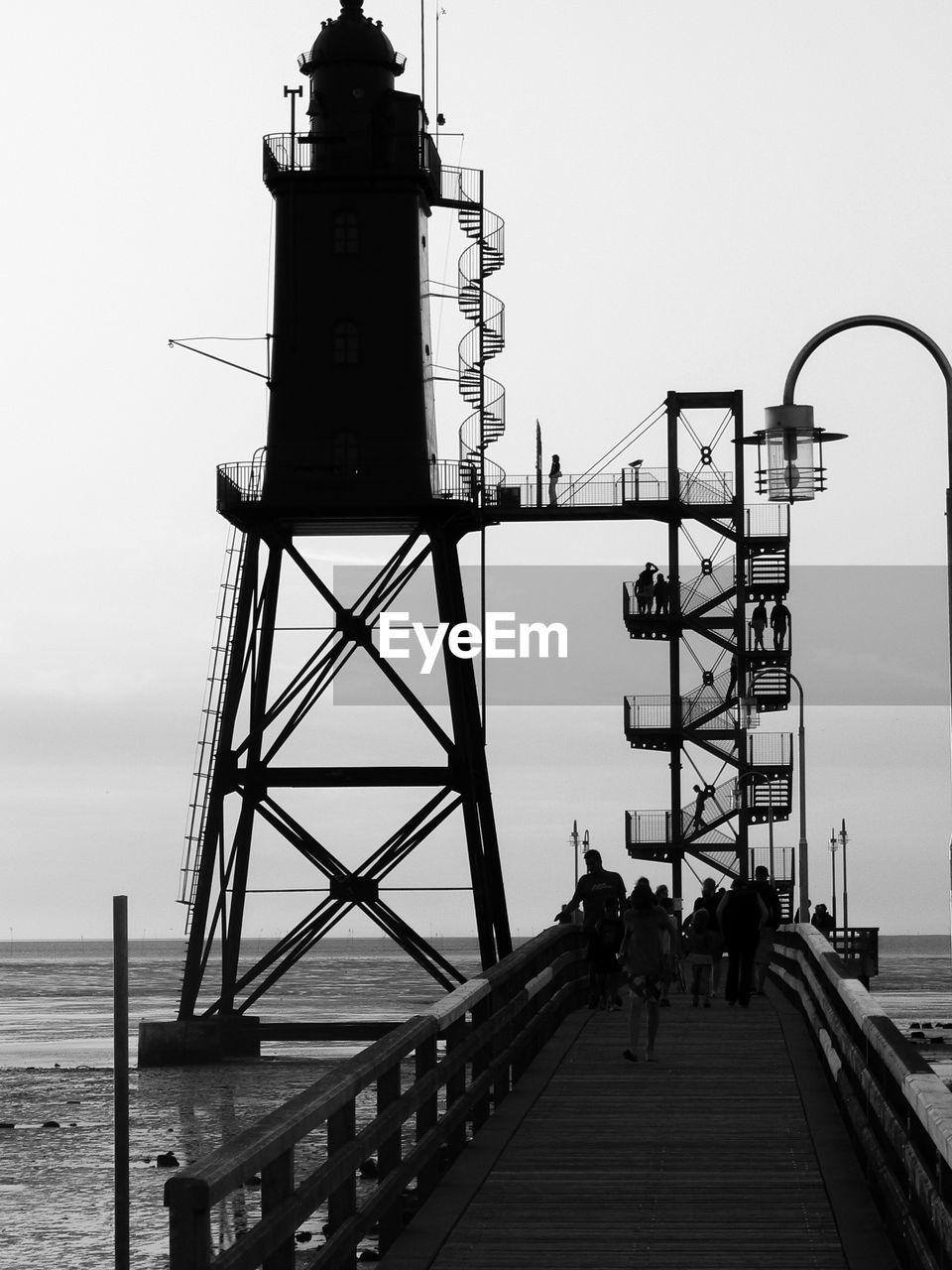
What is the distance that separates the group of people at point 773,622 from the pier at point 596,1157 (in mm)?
29458

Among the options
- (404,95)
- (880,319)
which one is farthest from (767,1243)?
(404,95)

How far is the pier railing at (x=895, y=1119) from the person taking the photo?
8.30 metres

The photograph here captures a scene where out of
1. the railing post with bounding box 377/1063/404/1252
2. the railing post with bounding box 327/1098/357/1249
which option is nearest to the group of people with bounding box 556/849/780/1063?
the railing post with bounding box 377/1063/404/1252

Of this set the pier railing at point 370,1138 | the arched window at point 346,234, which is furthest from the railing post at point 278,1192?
the arched window at point 346,234

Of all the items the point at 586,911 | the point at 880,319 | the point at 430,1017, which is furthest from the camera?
A: the point at 586,911

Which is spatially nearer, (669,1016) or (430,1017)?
(430,1017)

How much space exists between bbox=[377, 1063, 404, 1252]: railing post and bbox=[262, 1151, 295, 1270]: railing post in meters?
2.60

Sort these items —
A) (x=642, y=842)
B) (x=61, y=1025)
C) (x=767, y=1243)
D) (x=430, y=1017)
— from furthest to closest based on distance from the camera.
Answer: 1. (x=61, y=1025)
2. (x=642, y=842)
3. (x=430, y=1017)
4. (x=767, y=1243)

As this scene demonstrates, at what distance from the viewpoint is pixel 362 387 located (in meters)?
37.4

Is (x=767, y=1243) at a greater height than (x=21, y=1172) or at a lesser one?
greater

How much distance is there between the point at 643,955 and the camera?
19.4m

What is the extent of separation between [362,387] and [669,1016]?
15.5m

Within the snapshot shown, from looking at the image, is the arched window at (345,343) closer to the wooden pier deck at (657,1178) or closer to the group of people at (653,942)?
the group of people at (653,942)

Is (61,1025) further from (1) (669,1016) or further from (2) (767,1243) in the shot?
(2) (767,1243)
